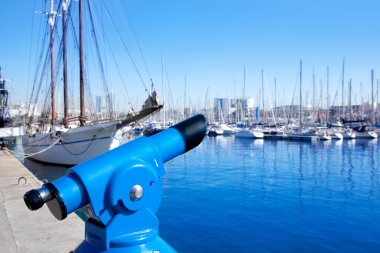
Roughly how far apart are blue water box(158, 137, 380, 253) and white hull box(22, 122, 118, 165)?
5301 mm

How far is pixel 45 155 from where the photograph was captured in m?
29.9

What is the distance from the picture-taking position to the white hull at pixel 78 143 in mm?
25844

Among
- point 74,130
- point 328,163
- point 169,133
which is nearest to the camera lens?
point 169,133

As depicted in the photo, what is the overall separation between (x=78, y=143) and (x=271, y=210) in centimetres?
1614

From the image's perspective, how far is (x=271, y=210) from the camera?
15.5m

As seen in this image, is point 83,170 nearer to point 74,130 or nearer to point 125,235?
point 125,235

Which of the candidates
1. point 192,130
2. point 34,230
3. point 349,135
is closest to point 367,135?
point 349,135

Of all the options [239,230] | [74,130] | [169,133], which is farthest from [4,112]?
[169,133]

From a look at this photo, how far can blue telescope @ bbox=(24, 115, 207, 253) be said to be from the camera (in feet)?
6.29

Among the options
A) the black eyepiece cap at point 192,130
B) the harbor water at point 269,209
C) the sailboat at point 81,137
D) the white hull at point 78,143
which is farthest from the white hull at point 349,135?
the black eyepiece cap at point 192,130

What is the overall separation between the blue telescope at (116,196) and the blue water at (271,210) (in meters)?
8.78

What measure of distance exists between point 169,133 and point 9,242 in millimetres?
4565

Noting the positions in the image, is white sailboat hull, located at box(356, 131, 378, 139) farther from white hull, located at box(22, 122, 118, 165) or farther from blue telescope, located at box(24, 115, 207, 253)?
blue telescope, located at box(24, 115, 207, 253)

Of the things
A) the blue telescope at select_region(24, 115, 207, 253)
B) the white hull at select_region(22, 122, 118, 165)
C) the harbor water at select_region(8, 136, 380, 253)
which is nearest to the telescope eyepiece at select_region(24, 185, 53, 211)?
the blue telescope at select_region(24, 115, 207, 253)
